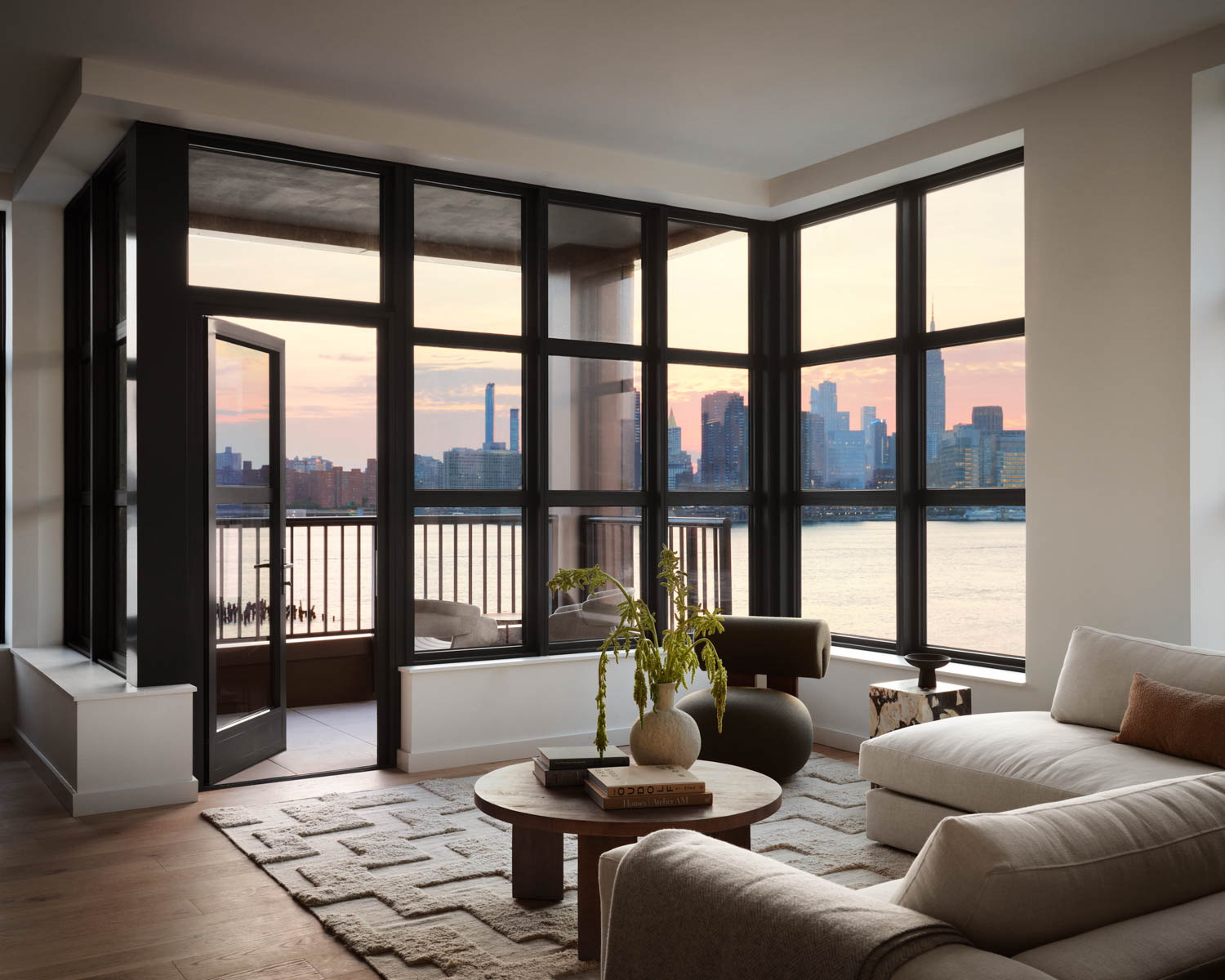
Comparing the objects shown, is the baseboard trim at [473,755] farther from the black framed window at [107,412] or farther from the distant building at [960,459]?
the distant building at [960,459]

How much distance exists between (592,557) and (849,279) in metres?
2.11

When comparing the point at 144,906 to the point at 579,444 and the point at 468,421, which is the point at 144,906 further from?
the point at 579,444

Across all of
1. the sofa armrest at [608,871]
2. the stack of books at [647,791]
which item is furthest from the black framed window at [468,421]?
the sofa armrest at [608,871]

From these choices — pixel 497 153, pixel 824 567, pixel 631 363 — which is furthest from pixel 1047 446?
pixel 497 153

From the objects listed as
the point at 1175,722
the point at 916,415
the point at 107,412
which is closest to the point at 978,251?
the point at 916,415

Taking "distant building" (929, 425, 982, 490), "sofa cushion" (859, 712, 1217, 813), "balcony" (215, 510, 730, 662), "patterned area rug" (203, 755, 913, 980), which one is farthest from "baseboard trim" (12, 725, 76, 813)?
"distant building" (929, 425, 982, 490)

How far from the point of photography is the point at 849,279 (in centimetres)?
581

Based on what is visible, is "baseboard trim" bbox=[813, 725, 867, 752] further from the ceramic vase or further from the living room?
the ceramic vase

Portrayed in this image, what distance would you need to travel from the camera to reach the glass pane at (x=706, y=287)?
19.6 feet

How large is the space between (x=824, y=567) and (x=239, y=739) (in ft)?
10.6

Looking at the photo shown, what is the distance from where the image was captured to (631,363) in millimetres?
5855

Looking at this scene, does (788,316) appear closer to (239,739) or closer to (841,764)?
(841,764)

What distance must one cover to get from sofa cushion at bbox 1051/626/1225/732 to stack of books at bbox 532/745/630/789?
1.72 metres

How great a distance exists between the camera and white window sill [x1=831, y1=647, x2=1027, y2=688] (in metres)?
4.70
